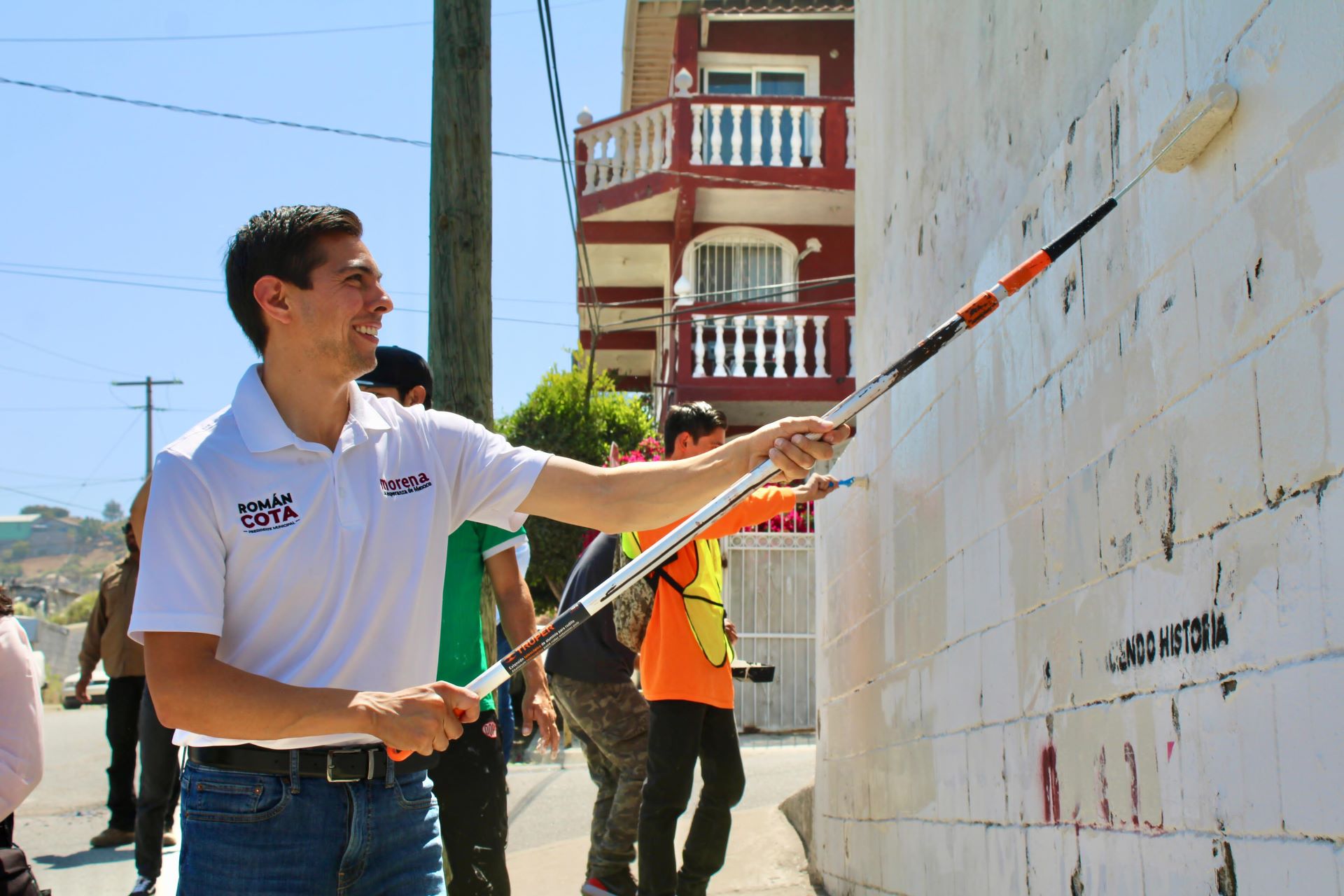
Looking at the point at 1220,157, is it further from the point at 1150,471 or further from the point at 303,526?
the point at 303,526

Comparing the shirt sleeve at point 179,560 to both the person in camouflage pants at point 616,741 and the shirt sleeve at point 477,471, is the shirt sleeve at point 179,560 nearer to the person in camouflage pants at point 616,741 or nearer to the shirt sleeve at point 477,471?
the shirt sleeve at point 477,471

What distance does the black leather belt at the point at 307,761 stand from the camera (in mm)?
2502

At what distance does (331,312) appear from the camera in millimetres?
2691

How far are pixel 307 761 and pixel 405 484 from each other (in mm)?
582

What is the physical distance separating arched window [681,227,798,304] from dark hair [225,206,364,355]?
1493 centimetres

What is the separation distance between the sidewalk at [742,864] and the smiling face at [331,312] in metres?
3.96

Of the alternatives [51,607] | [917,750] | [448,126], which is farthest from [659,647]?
[51,607]

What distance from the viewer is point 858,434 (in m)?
5.45

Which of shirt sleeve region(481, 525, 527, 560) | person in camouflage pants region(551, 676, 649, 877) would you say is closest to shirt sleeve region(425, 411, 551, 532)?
shirt sleeve region(481, 525, 527, 560)

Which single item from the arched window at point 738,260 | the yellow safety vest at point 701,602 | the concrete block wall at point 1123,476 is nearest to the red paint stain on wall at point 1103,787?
the concrete block wall at point 1123,476

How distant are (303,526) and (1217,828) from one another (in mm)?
1677

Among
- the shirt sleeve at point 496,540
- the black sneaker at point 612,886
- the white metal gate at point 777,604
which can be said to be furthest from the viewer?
the white metal gate at point 777,604

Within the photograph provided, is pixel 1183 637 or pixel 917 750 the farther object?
pixel 917 750

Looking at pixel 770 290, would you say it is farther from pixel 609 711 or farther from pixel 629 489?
pixel 629 489
